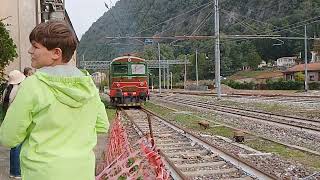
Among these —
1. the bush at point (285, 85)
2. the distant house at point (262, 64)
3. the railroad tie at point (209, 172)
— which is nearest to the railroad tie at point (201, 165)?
the railroad tie at point (209, 172)

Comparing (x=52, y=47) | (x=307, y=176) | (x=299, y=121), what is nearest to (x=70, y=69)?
(x=52, y=47)

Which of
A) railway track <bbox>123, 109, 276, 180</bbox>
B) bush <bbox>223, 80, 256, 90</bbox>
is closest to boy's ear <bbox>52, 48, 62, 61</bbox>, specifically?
railway track <bbox>123, 109, 276, 180</bbox>

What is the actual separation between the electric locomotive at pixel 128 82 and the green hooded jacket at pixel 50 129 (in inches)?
1004

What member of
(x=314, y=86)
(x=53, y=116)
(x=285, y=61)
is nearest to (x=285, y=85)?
(x=314, y=86)

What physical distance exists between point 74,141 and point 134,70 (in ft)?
87.5

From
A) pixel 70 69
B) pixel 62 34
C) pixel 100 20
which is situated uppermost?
pixel 100 20

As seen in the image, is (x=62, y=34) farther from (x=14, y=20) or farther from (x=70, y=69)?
(x=14, y=20)

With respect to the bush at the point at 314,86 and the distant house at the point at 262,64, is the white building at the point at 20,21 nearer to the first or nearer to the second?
the bush at the point at 314,86

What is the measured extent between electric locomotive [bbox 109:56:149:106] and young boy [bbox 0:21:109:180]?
2546 cm

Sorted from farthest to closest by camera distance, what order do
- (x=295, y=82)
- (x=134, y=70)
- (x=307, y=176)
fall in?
(x=295, y=82) → (x=134, y=70) → (x=307, y=176)

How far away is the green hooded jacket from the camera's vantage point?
7.64ft

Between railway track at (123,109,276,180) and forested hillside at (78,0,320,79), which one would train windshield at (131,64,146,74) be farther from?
forested hillside at (78,0,320,79)

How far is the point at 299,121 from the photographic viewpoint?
18531 mm

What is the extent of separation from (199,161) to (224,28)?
444 feet
